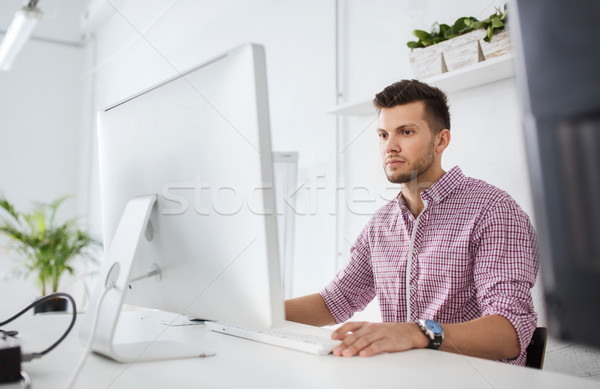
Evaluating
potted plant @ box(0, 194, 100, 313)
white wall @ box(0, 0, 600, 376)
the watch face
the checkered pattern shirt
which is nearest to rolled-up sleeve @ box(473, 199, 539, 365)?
the checkered pattern shirt

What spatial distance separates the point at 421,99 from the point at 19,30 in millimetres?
3138

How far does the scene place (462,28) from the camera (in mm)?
1853

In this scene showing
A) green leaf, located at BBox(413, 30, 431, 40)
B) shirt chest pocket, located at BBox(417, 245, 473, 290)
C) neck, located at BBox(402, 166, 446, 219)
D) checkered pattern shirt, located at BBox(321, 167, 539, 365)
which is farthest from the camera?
green leaf, located at BBox(413, 30, 431, 40)

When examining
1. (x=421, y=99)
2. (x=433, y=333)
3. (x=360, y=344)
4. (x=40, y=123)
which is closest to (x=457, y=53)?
(x=421, y=99)

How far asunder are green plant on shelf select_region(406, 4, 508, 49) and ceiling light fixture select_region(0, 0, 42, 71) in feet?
8.66

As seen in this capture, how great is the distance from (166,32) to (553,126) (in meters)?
4.26

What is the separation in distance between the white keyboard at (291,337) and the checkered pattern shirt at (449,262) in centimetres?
43

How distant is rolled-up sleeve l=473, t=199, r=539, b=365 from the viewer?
3.94 ft

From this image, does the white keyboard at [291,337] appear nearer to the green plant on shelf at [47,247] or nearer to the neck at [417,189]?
the neck at [417,189]

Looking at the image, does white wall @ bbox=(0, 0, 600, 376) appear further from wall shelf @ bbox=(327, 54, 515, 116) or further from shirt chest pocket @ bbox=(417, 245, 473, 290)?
shirt chest pocket @ bbox=(417, 245, 473, 290)

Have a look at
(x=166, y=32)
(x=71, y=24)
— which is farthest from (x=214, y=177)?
(x=71, y=24)

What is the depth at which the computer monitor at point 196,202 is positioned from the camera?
731mm

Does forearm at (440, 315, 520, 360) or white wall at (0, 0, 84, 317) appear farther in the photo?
white wall at (0, 0, 84, 317)

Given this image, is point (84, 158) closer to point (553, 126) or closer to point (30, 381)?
point (30, 381)
